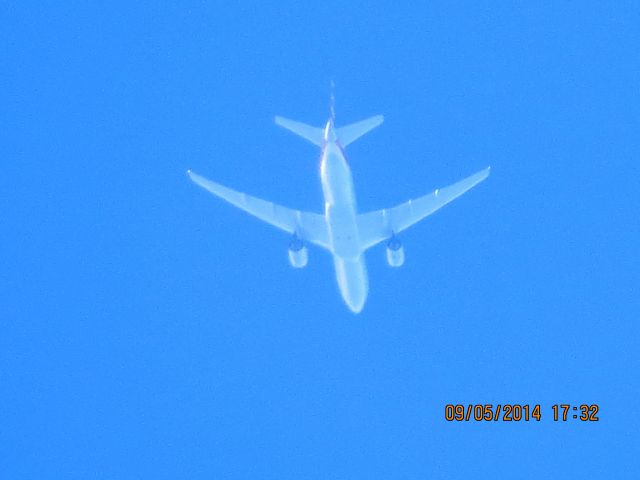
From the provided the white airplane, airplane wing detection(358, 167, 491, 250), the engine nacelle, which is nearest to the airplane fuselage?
the white airplane

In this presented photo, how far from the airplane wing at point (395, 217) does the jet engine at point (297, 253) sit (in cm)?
297

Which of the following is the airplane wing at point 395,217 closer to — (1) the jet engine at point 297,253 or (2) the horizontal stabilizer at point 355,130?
Answer: (1) the jet engine at point 297,253

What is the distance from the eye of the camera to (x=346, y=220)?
151ft

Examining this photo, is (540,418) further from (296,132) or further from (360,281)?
(296,132)

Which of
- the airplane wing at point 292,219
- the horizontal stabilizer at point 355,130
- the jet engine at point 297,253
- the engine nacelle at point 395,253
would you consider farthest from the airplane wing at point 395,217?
the horizontal stabilizer at point 355,130

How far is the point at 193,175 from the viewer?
47969 mm

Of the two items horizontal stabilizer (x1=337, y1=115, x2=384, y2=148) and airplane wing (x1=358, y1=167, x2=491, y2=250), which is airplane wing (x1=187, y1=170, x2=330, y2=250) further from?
horizontal stabilizer (x1=337, y1=115, x2=384, y2=148)

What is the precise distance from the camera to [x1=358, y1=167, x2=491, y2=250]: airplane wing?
48562 mm

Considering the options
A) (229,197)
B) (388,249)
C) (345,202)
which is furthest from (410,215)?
(229,197)

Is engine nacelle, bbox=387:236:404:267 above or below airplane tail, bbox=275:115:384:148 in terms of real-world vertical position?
below

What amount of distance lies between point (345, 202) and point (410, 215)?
5.14 meters

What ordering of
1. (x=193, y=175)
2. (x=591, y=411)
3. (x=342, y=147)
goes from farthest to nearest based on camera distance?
(x=591, y=411) < (x=193, y=175) < (x=342, y=147)

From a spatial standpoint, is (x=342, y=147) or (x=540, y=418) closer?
(x=342, y=147)

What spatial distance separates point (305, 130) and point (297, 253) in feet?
21.6
